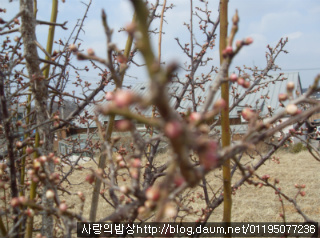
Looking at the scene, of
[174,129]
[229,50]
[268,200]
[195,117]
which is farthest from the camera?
[268,200]

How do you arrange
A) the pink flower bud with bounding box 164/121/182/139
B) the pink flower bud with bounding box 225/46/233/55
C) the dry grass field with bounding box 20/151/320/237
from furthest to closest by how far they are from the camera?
the dry grass field with bounding box 20/151/320/237 → the pink flower bud with bounding box 225/46/233/55 → the pink flower bud with bounding box 164/121/182/139

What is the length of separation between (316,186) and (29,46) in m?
7.47

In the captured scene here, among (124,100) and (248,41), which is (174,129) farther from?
(248,41)

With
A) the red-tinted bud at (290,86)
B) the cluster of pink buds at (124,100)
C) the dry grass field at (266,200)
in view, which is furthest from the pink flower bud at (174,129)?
the dry grass field at (266,200)

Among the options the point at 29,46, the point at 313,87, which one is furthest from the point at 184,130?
the point at 29,46

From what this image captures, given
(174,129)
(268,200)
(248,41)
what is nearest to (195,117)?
(174,129)

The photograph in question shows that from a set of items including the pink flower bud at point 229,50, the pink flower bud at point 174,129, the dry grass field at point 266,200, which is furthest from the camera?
the dry grass field at point 266,200

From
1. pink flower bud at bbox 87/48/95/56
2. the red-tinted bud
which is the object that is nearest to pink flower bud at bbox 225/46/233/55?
the red-tinted bud

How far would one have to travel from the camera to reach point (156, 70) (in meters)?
0.34

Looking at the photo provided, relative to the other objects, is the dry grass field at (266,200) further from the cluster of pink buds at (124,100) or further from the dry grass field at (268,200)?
the cluster of pink buds at (124,100)

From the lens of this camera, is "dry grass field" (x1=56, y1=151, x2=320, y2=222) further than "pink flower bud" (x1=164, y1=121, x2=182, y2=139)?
Yes

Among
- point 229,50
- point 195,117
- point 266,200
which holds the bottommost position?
point 266,200

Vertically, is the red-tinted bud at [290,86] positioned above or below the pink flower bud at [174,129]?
above

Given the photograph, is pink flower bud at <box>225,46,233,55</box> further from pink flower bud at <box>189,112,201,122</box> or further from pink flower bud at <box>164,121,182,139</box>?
pink flower bud at <box>164,121,182,139</box>
